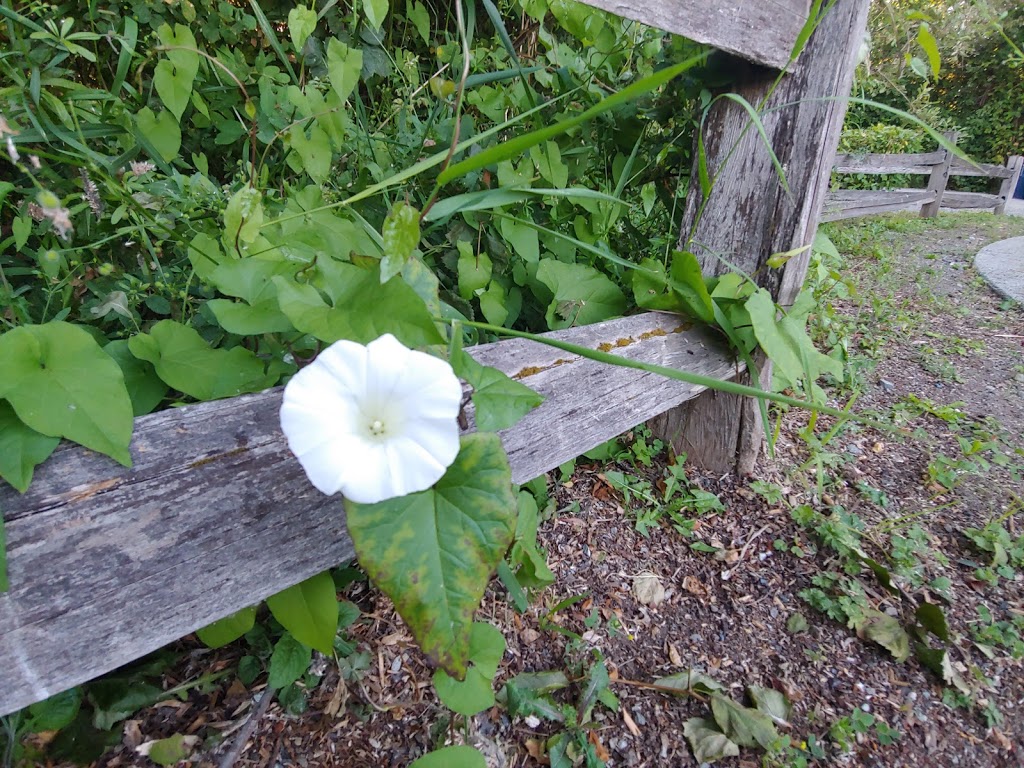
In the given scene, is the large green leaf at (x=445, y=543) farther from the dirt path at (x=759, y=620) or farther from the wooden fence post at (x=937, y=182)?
the wooden fence post at (x=937, y=182)

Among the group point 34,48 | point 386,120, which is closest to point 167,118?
point 34,48

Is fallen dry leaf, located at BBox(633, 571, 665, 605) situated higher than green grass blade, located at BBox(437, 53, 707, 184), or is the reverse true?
green grass blade, located at BBox(437, 53, 707, 184)

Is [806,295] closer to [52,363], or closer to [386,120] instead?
[386,120]

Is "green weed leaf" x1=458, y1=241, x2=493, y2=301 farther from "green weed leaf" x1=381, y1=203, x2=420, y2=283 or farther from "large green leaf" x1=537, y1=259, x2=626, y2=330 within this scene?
"green weed leaf" x1=381, y1=203, x2=420, y2=283

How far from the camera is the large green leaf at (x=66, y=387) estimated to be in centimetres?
66

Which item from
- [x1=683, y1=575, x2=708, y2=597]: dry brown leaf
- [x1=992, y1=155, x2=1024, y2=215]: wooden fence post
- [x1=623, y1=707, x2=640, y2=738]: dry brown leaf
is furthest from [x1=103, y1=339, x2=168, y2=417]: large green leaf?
[x1=992, y1=155, x2=1024, y2=215]: wooden fence post

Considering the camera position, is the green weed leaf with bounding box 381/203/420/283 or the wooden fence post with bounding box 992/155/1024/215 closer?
the green weed leaf with bounding box 381/203/420/283

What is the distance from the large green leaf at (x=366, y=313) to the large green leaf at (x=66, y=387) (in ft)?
0.75

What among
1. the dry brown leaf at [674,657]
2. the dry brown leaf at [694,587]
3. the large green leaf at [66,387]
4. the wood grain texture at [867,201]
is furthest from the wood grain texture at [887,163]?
the large green leaf at [66,387]

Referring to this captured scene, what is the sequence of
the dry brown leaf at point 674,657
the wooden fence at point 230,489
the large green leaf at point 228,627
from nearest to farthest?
the wooden fence at point 230,489
the large green leaf at point 228,627
the dry brown leaf at point 674,657

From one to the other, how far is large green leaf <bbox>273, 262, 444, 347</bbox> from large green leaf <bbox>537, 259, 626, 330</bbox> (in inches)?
27.5

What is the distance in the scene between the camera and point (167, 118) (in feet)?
3.73

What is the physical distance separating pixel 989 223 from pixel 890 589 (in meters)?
6.68

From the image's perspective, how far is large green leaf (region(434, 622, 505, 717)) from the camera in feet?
3.13
